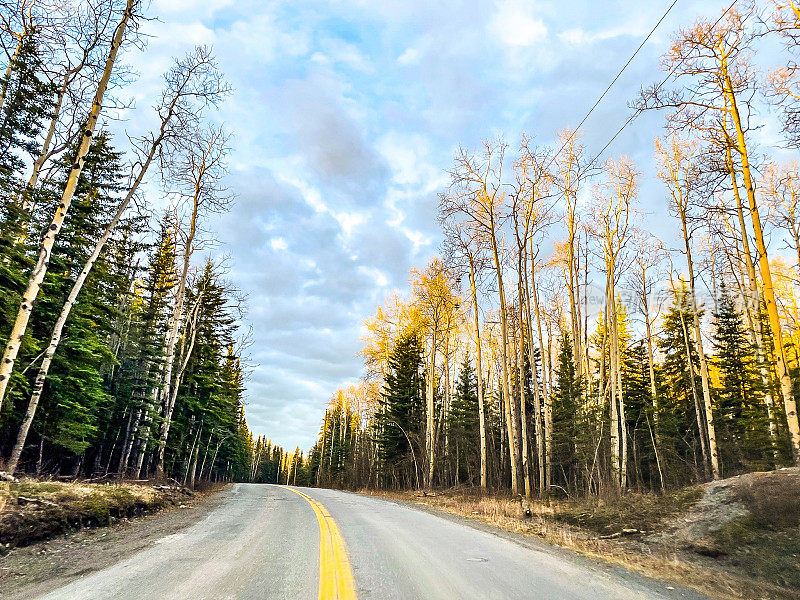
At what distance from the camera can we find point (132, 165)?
11836mm

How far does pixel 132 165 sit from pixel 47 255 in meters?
4.13

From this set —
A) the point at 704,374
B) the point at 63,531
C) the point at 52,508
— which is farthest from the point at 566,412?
the point at 52,508

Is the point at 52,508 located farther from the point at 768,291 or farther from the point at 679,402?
the point at 679,402

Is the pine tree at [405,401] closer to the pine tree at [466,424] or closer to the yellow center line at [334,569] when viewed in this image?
the pine tree at [466,424]

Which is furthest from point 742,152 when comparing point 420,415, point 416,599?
point 420,415

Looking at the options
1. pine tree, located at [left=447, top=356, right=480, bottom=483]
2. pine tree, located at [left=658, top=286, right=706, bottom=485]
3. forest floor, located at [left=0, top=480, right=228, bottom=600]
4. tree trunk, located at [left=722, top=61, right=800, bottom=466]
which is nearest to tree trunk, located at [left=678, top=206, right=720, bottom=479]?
pine tree, located at [left=658, top=286, right=706, bottom=485]

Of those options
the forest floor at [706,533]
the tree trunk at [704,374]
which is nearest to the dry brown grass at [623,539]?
the forest floor at [706,533]

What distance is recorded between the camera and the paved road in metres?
4.42

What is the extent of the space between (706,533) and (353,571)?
249 inches

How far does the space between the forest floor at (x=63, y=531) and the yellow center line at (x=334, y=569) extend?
2649 mm

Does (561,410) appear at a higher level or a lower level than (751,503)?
higher

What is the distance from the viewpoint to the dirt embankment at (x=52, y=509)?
5.92 m

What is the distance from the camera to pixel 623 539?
28.7 feet

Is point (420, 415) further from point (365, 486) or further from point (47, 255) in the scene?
point (47, 255)
